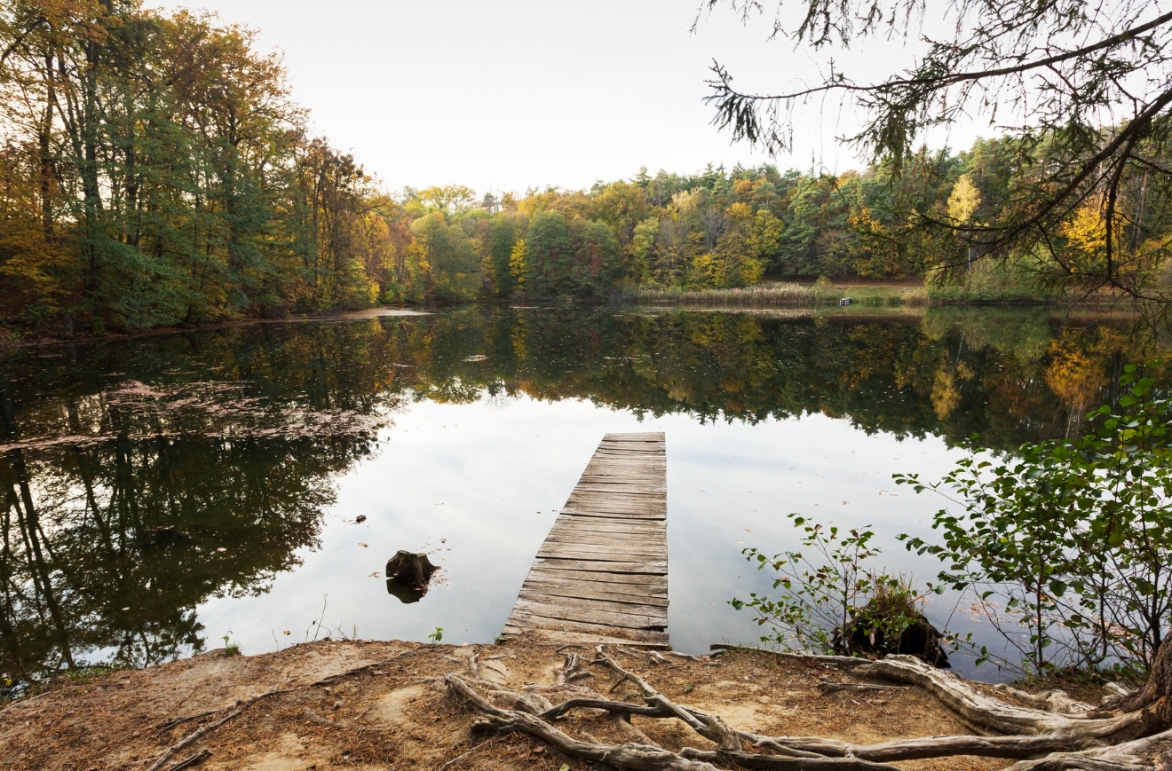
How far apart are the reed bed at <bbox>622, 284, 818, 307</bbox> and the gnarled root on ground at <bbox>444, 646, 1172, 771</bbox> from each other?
1823 inches

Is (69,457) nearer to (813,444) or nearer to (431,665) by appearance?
(431,665)

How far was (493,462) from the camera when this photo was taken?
9320 millimetres

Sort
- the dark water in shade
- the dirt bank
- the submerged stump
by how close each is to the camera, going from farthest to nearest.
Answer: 1. the submerged stump
2. the dark water in shade
3. the dirt bank

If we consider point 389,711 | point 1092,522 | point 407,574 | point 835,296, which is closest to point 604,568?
point 407,574

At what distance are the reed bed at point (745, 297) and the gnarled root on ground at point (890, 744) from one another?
46302mm

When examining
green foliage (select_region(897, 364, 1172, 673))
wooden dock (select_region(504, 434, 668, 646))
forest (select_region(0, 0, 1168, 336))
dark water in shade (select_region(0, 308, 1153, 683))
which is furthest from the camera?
dark water in shade (select_region(0, 308, 1153, 683))

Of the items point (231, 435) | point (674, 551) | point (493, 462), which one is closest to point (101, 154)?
point (231, 435)

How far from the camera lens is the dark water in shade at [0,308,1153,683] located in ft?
16.4

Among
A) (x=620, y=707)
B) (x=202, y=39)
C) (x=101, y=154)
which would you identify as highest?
(x=202, y=39)

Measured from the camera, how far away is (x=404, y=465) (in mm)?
8969

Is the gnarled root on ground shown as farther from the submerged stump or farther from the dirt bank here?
the submerged stump

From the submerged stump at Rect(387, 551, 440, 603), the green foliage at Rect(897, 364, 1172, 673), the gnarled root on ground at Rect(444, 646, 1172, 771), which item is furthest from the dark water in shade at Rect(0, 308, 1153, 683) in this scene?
the gnarled root on ground at Rect(444, 646, 1172, 771)

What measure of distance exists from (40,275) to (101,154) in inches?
209

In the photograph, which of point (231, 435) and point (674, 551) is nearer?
point (674, 551)
